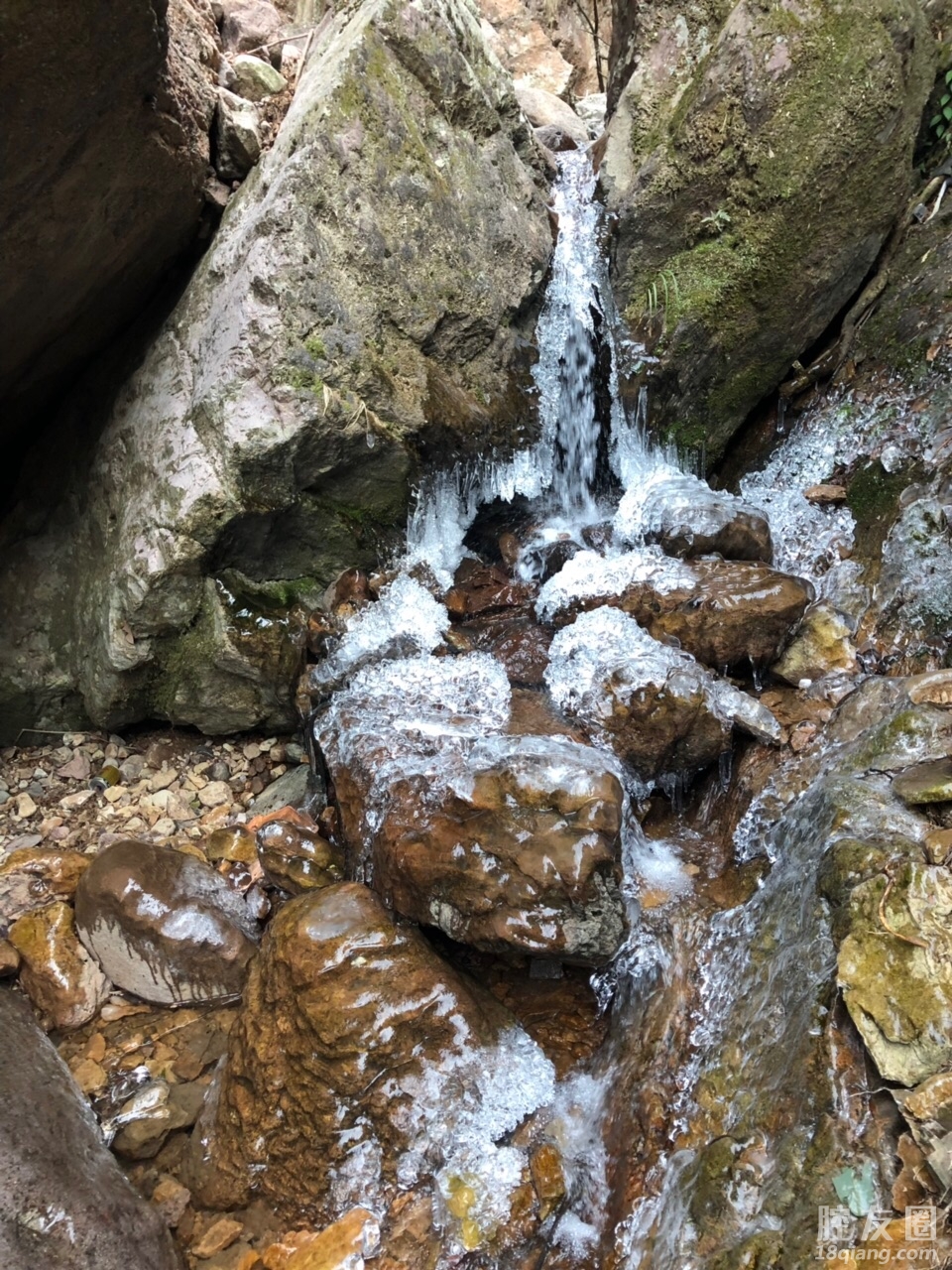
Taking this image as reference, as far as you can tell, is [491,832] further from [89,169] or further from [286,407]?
[89,169]

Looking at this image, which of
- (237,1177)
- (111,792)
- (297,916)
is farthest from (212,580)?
(237,1177)

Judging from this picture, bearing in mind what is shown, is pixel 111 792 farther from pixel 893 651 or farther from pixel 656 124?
pixel 656 124

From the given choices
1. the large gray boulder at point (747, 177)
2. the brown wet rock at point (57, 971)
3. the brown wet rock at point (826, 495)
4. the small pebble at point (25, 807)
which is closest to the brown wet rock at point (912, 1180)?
the brown wet rock at point (57, 971)

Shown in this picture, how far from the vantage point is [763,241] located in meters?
4.69

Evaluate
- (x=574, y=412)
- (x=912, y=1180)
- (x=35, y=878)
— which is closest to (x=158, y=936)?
(x=35, y=878)

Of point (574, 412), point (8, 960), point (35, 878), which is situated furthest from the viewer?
point (574, 412)

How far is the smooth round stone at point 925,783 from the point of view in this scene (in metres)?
2.44

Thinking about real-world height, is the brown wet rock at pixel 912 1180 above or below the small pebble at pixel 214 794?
above

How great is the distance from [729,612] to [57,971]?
3558mm

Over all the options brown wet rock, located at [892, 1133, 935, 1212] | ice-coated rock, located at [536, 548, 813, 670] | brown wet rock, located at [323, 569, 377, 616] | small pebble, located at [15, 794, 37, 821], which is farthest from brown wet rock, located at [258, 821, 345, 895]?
brown wet rock, located at [892, 1133, 935, 1212]

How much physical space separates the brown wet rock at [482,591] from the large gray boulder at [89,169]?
8.00ft

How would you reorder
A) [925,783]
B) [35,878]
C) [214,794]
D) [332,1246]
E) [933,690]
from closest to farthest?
[332,1246], [925,783], [933,690], [35,878], [214,794]

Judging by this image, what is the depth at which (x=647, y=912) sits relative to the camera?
9.93 feet

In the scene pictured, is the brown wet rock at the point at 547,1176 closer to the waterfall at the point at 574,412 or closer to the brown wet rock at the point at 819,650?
the brown wet rock at the point at 819,650
